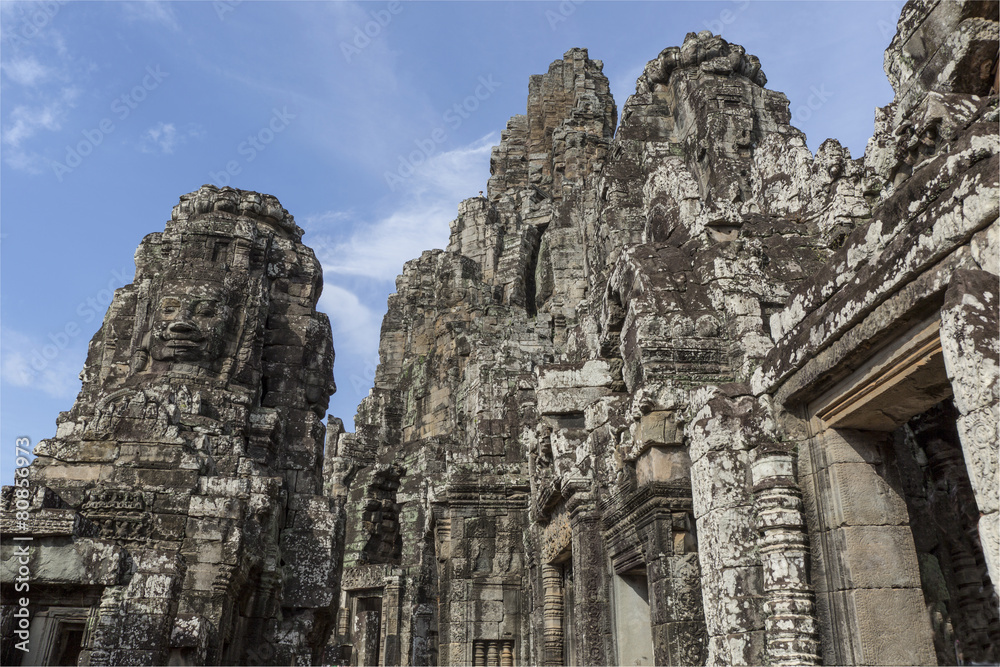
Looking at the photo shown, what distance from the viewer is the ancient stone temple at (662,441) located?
462cm

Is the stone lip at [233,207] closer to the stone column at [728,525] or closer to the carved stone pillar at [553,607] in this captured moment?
the carved stone pillar at [553,607]

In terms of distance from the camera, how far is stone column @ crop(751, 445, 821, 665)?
4871mm

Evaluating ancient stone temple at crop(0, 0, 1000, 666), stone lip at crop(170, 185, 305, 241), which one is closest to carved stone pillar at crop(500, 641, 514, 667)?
ancient stone temple at crop(0, 0, 1000, 666)

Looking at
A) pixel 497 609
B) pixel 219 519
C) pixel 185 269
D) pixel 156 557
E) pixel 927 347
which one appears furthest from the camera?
pixel 185 269

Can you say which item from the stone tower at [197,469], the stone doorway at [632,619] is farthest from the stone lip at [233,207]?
the stone doorway at [632,619]

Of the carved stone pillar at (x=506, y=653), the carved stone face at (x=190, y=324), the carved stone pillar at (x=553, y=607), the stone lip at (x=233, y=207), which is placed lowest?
the carved stone pillar at (x=506, y=653)

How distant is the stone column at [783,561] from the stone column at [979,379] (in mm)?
1672

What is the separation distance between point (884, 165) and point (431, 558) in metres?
19.8

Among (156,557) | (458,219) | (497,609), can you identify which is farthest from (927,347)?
(458,219)

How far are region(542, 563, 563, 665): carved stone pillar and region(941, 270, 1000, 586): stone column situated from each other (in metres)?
8.58

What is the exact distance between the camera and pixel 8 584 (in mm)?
8406

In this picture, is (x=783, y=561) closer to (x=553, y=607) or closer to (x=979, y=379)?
(x=979, y=379)

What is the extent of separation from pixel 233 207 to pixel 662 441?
69.1 ft

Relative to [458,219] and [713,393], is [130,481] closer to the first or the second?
[713,393]
